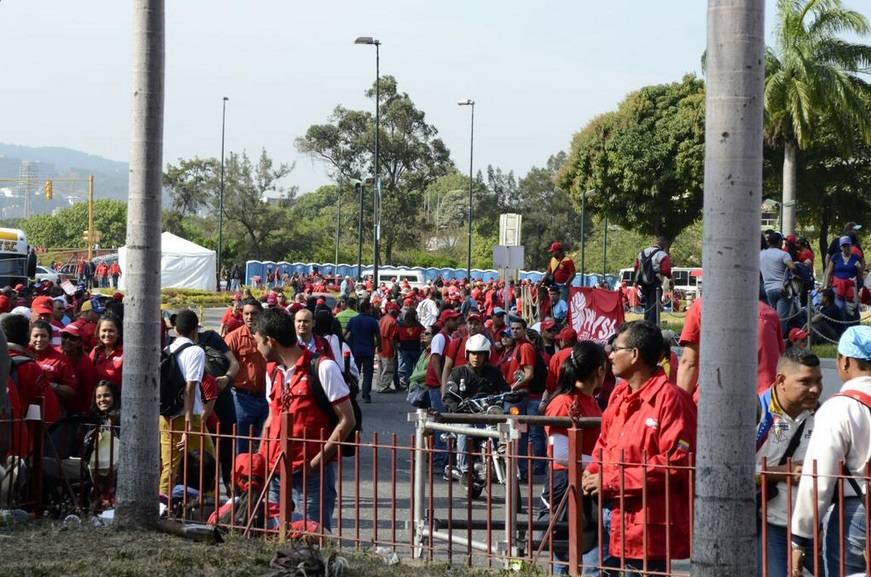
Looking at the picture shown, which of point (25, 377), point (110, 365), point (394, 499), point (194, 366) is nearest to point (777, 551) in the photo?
point (394, 499)

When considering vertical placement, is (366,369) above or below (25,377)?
below

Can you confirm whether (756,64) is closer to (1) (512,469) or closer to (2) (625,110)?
(1) (512,469)

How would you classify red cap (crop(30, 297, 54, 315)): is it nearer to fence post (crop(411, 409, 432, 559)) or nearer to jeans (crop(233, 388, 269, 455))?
jeans (crop(233, 388, 269, 455))

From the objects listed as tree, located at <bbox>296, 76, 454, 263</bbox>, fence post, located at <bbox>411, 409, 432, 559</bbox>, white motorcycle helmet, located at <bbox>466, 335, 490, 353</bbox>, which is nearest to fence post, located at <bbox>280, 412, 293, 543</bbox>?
fence post, located at <bbox>411, 409, 432, 559</bbox>

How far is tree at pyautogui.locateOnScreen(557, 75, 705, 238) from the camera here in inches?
1880

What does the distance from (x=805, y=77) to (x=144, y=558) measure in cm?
2616

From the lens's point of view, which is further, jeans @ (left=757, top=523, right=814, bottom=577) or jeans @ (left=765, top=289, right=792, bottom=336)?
jeans @ (left=765, top=289, right=792, bottom=336)

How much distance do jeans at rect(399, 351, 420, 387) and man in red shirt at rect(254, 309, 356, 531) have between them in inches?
628

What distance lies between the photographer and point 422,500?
8.25 metres

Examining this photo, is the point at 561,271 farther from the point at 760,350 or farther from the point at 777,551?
the point at 777,551

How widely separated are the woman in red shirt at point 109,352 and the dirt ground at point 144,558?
2.45 m

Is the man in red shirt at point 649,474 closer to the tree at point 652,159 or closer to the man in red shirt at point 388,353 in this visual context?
the man in red shirt at point 388,353

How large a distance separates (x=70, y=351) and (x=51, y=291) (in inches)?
494

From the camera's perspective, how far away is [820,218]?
46094mm
